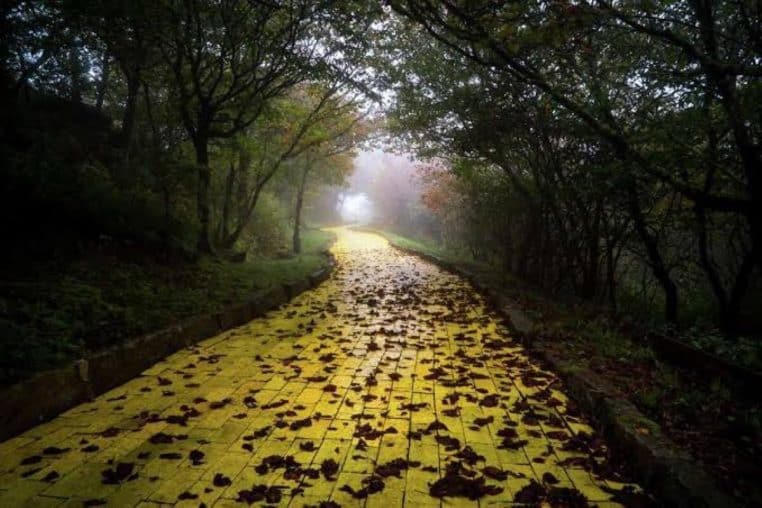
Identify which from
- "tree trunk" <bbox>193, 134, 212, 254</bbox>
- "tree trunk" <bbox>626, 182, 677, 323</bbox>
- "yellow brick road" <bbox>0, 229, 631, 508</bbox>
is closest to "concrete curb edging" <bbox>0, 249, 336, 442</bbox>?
"yellow brick road" <bbox>0, 229, 631, 508</bbox>

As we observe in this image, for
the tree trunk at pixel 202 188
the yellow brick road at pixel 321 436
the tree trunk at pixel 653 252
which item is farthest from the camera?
the tree trunk at pixel 202 188

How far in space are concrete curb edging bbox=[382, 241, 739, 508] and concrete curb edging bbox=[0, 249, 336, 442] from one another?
470 cm

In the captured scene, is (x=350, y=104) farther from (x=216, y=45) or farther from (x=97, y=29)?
(x=97, y=29)

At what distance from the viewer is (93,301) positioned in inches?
223

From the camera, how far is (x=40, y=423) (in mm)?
3680

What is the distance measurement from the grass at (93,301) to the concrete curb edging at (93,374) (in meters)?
0.14

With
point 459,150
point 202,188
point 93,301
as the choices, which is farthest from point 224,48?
point 93,301

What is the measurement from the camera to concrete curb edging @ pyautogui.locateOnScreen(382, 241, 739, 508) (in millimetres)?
2574

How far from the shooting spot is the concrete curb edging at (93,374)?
353 cm

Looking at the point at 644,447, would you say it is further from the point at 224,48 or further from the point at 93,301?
the point at 224,48

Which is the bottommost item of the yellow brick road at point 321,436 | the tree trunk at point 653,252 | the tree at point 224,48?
the yellow brick road at point 321,436

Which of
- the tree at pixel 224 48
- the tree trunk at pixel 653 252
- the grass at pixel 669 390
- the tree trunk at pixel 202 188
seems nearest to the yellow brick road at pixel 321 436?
the grass at pixel 669 390

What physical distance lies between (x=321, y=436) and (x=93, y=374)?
8.16 ft

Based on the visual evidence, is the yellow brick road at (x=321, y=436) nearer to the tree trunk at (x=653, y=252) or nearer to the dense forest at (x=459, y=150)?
the dense forest at (x=459, y=150)
